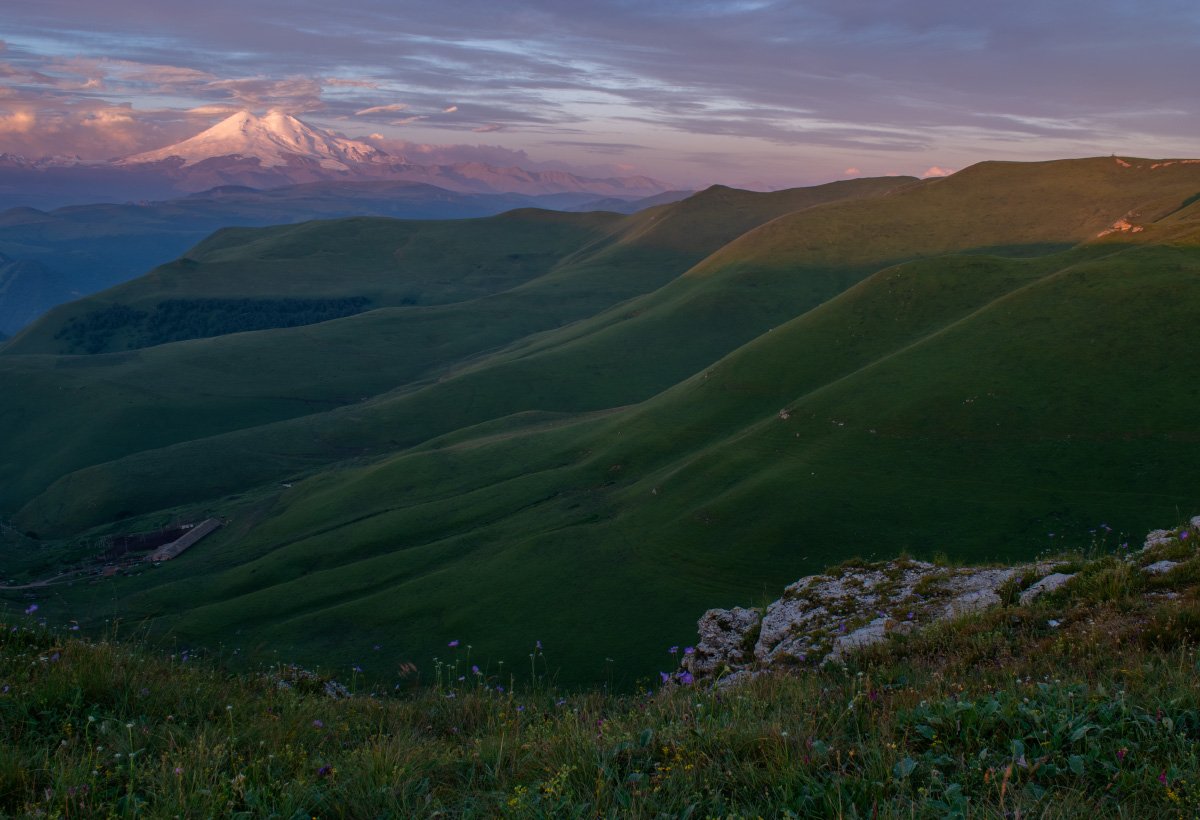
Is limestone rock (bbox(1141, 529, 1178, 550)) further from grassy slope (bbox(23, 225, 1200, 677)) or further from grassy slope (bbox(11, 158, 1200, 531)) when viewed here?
grassy slope (bbox(11, 158, 1200, 531))

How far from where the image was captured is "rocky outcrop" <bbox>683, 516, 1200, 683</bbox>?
12039 millimetres

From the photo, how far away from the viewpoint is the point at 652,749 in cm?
602

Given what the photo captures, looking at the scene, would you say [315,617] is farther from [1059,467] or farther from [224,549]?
[1059,467]

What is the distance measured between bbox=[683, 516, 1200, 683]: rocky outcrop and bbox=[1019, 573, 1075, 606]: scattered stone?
0.02 m

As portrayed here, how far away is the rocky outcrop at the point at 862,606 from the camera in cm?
1204

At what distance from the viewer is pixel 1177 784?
5.19 metres

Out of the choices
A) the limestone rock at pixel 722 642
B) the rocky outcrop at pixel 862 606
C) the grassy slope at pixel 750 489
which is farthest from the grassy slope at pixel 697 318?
the rocky outcrop at pixel 862 606

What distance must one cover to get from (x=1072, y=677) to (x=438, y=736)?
631 cm

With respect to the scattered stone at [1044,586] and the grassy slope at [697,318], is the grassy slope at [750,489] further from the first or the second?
the grassy slope at [697,318]

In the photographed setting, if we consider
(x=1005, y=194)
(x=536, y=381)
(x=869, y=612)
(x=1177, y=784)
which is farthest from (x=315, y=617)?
(x=1005, y=194)

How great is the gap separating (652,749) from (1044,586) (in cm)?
856

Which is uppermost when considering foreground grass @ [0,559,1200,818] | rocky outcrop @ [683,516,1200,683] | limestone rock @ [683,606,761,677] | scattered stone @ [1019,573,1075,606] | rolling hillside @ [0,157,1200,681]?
foreground grass @ [0,559,1200,818]

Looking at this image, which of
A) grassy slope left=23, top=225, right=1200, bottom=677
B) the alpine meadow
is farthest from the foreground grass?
grassy slope left=23, top=225, right=1200, bottom=677

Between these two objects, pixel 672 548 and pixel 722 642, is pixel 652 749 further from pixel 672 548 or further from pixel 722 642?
pixel 672 548
